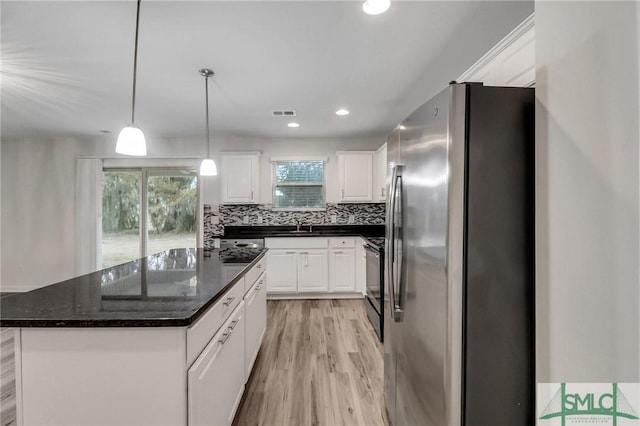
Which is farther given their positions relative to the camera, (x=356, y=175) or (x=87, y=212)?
(x=87, y=212)

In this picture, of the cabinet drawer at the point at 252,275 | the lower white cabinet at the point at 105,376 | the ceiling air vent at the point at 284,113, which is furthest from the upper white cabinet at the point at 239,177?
the lower white cabinet at the point at 105,376

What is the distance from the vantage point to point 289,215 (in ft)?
15.5

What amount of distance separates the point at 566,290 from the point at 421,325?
1.81ft

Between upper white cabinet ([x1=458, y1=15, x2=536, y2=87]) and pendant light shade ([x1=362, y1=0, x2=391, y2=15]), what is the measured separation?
2.13 ft

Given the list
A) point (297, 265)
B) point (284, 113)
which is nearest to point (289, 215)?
point (297, 265)

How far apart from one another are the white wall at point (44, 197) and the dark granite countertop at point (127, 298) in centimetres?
311

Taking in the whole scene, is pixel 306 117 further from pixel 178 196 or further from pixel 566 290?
pixel 566 290

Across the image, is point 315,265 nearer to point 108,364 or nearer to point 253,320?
point 253,320

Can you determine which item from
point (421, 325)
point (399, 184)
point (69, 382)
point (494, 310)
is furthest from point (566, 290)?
point (69, 382)

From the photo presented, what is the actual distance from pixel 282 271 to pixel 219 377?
272cm

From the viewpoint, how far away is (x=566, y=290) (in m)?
0.81

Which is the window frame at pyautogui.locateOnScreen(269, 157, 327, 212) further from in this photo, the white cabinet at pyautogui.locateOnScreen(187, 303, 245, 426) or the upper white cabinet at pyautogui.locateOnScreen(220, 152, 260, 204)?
the white cabinet at pyautogui.locateOnScreen(187, 303, 245, 426)

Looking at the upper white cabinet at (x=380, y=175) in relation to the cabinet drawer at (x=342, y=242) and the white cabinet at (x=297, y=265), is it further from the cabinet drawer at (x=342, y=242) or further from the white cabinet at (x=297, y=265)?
the white cabinet at (x=297, y=265)

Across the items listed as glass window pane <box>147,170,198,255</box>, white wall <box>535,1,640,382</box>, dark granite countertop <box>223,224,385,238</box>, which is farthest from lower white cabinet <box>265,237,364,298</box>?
white wall <box>535,1,640,382</box>
